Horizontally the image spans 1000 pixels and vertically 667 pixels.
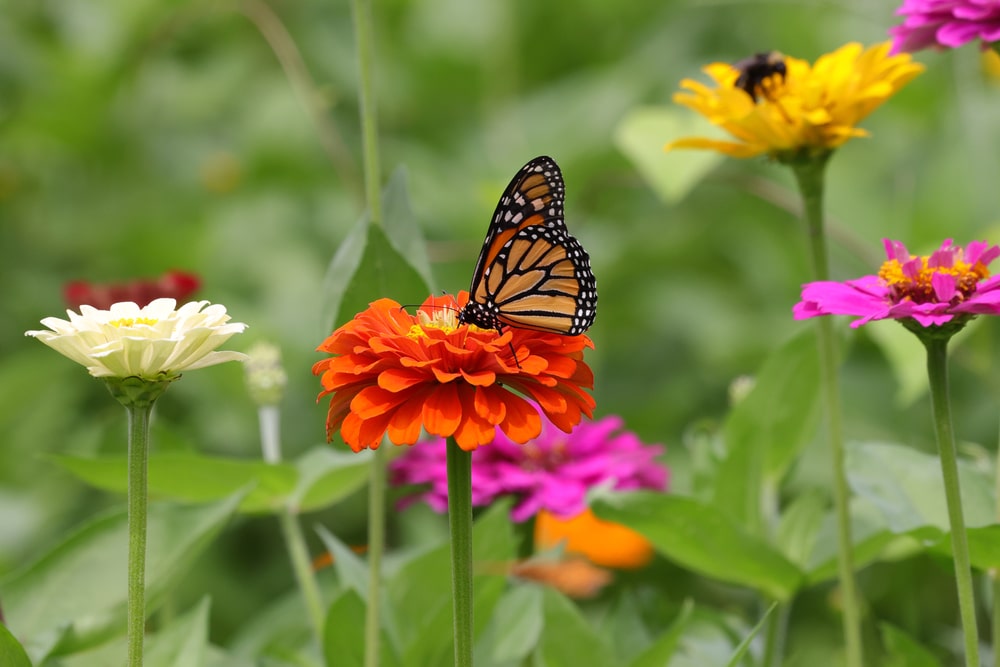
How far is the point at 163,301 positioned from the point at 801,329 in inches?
12.7

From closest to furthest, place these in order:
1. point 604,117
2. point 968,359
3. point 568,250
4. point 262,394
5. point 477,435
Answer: point 477,435 < point 568,250 < point 262,394 < point 968,359 < point 604,117

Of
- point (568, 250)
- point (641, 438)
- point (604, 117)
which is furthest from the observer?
point (604, 117)

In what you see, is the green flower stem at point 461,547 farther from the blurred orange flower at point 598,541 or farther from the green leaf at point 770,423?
the blurred orange flower at point 598,541

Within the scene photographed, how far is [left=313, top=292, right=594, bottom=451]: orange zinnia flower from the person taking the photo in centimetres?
37

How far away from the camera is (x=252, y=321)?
3.81 ft

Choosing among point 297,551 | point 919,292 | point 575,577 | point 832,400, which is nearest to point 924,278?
point 919,292

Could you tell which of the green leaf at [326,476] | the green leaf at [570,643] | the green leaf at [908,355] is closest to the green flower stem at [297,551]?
the green leaf at [326,476]

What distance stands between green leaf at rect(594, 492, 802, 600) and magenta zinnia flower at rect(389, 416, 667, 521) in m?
0.03

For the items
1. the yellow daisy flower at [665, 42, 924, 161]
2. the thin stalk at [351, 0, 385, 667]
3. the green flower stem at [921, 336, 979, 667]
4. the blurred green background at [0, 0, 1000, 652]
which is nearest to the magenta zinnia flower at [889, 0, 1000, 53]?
the yellow daisy flower at [665, 42, 924, 161]

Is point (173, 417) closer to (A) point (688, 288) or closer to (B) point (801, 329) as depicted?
(A) point (688, 288)

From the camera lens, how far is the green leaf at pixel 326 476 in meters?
0.58

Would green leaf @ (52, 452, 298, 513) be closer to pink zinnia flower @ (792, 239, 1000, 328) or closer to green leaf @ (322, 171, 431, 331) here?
green leaf @ (322, 171, 431, 331)

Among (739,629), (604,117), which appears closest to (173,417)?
(604,117)

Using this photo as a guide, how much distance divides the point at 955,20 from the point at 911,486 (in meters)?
0.21
